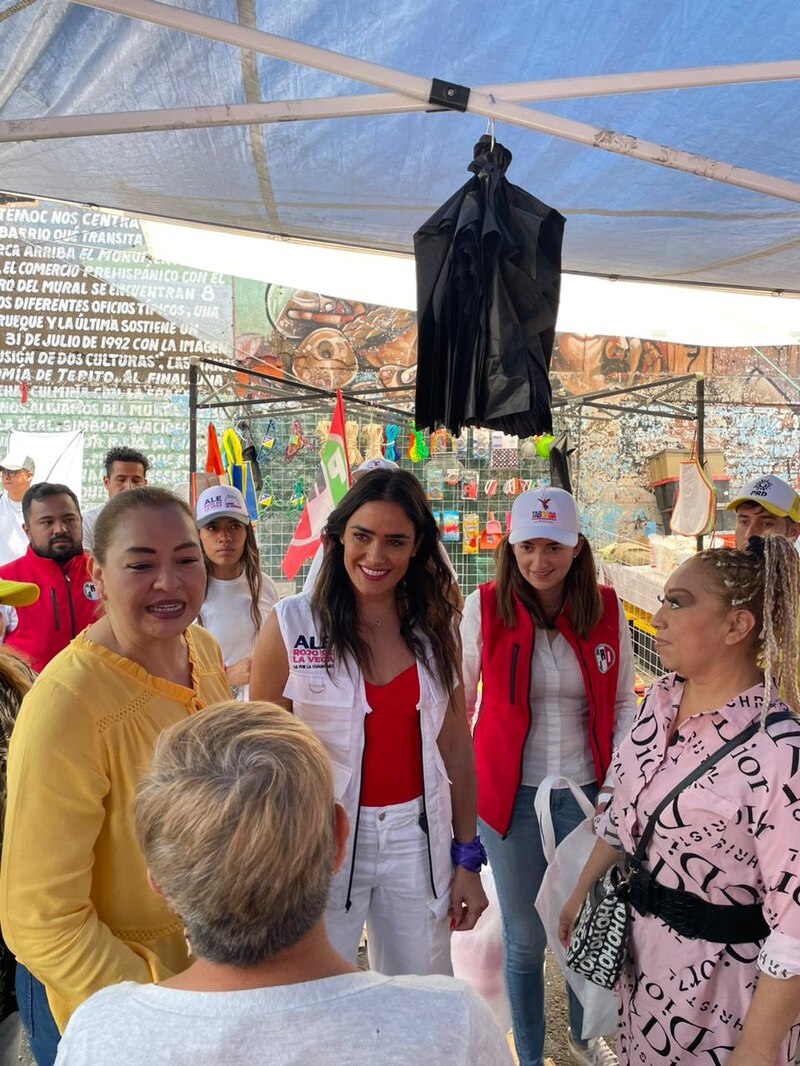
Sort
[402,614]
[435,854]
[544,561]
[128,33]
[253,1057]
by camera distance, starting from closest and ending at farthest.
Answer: [253,1057], [435,854], [402,614], [128,33], [544,561]

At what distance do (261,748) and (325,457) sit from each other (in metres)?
4.50

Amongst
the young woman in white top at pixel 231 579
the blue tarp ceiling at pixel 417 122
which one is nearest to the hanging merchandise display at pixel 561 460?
the blue tarp ceiling at pixel 417 122

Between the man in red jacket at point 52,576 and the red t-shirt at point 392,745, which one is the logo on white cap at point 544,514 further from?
the man in red jacket at point 52,576

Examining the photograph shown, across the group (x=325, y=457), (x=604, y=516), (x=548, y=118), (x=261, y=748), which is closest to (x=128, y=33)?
(x=548, y=118)

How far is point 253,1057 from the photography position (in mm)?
790

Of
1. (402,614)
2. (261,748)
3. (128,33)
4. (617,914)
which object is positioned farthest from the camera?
(128,33)

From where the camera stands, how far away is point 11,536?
614 cm

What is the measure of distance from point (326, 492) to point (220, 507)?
196cm

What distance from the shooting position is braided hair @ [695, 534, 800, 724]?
1652 mm

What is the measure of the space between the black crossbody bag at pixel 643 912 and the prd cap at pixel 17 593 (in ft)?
4.76

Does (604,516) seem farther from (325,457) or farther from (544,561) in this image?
(544,561)

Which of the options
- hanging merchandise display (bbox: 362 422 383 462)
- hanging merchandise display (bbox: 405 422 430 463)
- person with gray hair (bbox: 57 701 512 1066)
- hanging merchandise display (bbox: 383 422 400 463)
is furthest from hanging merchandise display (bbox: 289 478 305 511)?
person with gray hair (bbox: 57 701 512 1066)

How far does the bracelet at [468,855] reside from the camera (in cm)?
206

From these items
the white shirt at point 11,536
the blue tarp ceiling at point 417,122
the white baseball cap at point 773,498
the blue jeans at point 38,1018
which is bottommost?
the blue jeans at point 38,1018
